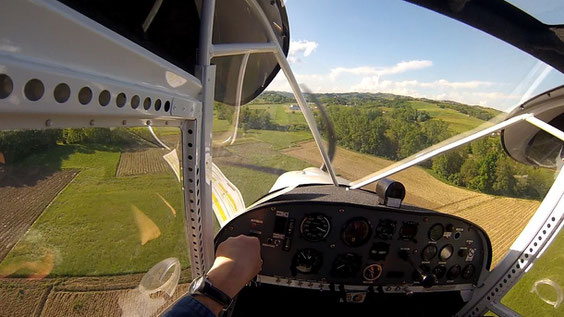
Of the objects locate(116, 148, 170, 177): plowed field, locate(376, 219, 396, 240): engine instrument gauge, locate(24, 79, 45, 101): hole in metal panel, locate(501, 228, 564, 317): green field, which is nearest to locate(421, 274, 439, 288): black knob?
locate(376, 219, 396, 240): engine instrument gauge


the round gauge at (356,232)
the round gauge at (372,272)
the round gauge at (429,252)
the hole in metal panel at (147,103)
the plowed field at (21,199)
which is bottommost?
the round gauge at (372,272)

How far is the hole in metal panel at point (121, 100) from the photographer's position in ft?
2.35

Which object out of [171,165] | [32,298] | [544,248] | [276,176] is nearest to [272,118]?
A: [276,176]

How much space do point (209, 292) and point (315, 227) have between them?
112 cm

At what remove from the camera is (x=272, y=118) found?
2260 mm

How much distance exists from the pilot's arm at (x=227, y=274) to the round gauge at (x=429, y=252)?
1417 millimetres

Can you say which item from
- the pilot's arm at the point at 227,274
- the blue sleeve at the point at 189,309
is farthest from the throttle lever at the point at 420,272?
the blue sleeve at the point at 189,309

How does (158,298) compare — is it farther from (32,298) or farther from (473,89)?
(473,89)

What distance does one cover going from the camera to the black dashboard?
81.1 inches

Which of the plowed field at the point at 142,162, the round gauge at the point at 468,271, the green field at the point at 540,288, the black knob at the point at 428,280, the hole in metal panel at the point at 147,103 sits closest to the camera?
the hole in metal panel at the point at 147,103

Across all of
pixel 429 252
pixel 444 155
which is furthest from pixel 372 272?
pixel 444 155

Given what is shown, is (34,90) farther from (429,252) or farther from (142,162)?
(429,252)

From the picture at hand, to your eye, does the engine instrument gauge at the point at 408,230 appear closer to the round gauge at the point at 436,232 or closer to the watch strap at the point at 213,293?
the round gauge at the point at 436,232

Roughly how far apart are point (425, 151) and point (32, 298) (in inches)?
91.3
